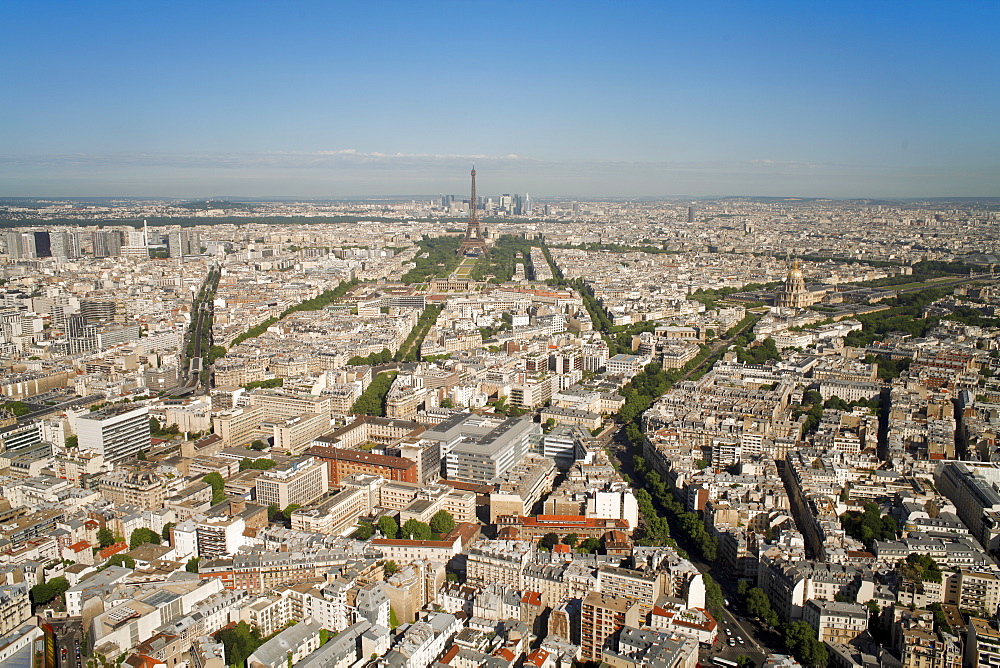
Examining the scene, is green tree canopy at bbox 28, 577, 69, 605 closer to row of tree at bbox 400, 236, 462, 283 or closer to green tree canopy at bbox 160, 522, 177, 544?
green tree canopy at bbox 160, 522, 177, 544

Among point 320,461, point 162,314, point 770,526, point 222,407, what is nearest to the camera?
point 770,526

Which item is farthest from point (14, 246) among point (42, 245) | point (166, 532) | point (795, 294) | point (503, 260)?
point (795, 294)

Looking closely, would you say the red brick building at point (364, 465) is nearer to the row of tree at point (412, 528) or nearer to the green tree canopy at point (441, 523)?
the row of tree at point (412, 528)

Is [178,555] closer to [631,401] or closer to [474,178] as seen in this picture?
[631,401]

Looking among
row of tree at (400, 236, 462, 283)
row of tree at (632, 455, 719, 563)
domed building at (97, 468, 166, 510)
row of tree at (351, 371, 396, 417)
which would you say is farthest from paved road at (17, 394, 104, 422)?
row of tree at (400, 236, 462, 283)

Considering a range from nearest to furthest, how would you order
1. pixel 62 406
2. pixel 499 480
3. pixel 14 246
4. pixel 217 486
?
pixel 217 486
pixel 499 480
pixel 62 406
pixel 14 246

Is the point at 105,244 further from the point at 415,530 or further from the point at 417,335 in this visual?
the point at 415,530

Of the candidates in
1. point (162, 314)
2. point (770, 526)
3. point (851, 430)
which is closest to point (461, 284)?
point (162, 314)

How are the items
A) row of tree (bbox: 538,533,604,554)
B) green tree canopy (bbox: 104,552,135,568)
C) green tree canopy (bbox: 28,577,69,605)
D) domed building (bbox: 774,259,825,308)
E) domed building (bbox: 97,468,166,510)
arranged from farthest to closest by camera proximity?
domed building (bbox: 774,259,825,308)
domed building (bbox: 97,468,166,510)
row of tree (bbox: 538,533,604,554)
green tree canopy (bbox: 104,552,135,568)
green tree canopy (bbox: 28,577,69,605)

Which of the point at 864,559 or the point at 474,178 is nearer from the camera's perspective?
the point at 864,559
